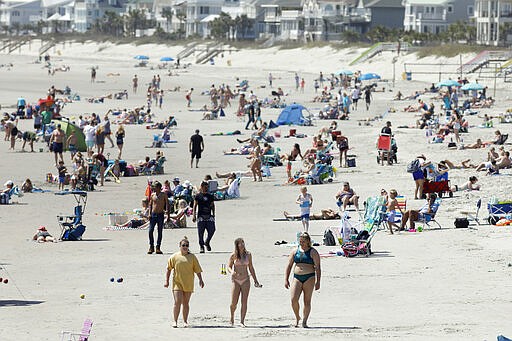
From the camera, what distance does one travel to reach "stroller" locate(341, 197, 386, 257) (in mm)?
16625

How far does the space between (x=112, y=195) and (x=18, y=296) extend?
421 inches

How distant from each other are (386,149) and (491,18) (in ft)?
183

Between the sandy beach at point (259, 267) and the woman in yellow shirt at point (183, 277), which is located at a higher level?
the woman in yellow shirt at point (183, 277)

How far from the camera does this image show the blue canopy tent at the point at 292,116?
132ft

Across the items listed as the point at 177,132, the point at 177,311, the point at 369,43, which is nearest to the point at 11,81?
the point at 369,43

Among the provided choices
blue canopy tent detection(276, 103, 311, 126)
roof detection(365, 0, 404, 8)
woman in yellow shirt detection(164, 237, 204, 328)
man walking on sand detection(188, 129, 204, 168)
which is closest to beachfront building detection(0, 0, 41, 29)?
roof detection(365, 0, 404, 8)

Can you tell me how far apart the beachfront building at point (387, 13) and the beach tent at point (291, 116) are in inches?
2595

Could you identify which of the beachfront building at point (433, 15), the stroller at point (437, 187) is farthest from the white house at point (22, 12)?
the stroller at point (437, 187)

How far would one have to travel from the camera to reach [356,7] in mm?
106688

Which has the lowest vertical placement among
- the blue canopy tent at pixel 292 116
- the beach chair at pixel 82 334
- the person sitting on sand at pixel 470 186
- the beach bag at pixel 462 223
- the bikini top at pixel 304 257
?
the blue canopy tent at pixel 292 116

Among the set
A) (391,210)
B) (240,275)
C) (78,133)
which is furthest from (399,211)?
(78,133)

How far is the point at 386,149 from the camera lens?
28.4m

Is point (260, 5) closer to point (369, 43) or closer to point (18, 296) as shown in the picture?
point (369, 43)

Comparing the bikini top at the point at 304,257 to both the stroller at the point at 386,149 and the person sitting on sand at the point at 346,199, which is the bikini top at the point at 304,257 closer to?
the person sitting on sand at the point at 346,199
